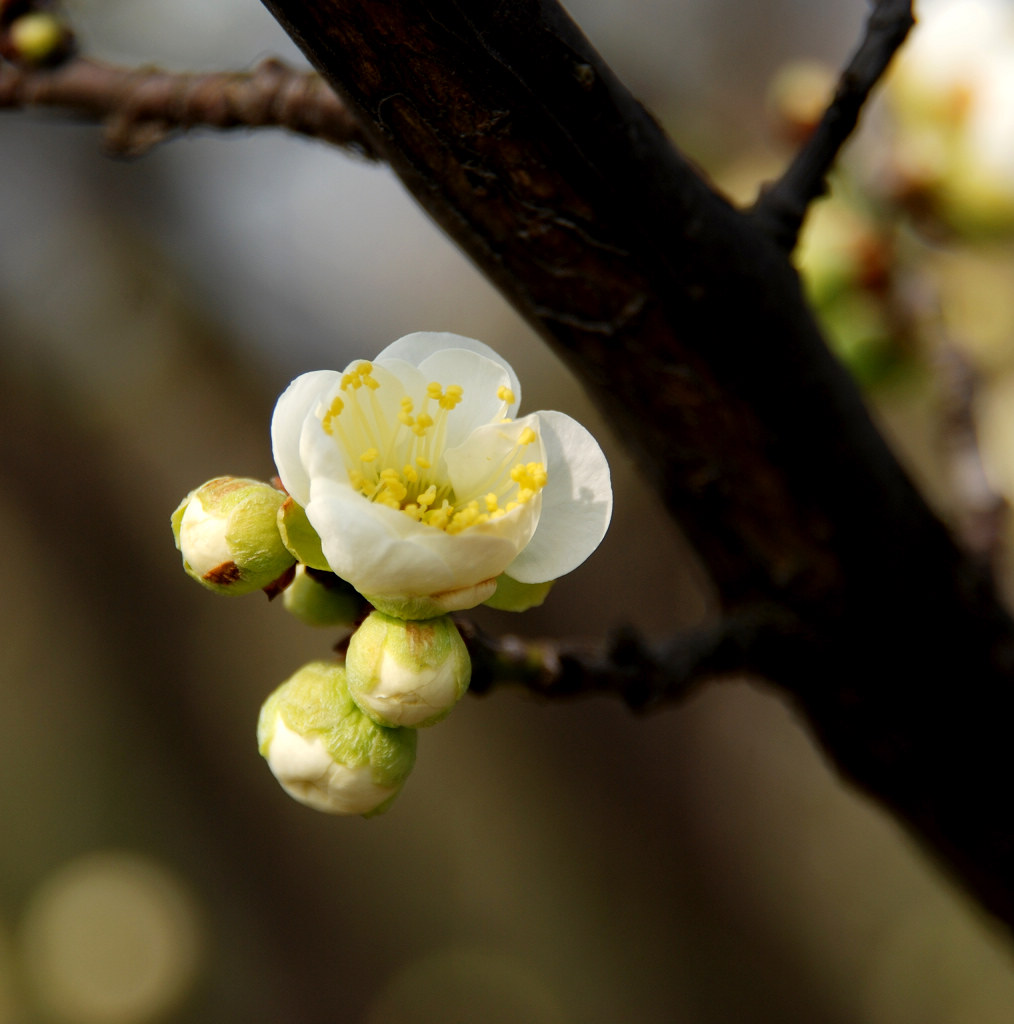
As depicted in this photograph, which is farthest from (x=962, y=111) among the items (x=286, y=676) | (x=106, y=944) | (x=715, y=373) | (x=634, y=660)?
(x=106, y=944)

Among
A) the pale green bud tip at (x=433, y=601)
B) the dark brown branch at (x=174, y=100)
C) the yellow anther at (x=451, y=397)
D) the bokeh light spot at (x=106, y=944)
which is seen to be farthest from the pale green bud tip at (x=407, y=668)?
the bokeh light spot at (x=106, y=944)

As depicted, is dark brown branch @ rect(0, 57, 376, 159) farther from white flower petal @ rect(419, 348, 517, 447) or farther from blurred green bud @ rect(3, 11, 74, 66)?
white flower petal @ rect(419, 348, 517, 447)

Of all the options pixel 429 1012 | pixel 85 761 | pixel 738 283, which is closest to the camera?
pixel 738 283

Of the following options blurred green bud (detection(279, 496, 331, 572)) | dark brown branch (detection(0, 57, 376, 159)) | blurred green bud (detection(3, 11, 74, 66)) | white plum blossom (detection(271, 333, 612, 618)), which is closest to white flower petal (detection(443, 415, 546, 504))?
white plum blossom (detection(271, 333, 612, 618))

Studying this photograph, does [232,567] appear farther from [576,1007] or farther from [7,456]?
[576,1007]

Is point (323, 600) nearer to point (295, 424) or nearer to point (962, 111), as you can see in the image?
point (295, 424)

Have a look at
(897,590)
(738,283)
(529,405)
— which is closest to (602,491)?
(738,283)

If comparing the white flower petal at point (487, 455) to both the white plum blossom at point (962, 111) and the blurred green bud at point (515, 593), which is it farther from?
the white plum blossom at point (962, 111)
